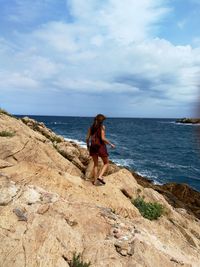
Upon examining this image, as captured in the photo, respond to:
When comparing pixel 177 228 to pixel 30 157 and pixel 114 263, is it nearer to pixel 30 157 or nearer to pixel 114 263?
pixel 114 263

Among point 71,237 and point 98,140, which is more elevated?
point 98,140

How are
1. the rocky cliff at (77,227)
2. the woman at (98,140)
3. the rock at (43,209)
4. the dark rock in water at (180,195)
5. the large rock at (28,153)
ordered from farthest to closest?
1. the dark rock in water at (180,195)
2. the large rock at (28,153)
3. the woman at (98,140)
4. the rock at (43,209)
5. the rocky cliff at (77,227)

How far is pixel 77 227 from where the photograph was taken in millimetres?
7688

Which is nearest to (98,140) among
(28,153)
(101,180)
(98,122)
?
(98,122)

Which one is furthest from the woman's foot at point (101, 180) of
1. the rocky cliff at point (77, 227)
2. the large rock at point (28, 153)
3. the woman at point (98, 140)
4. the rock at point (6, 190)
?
the rock at point (6, 190)

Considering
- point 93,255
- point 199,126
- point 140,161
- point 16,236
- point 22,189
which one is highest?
point 199,126

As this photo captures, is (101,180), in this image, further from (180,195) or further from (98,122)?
(180,195)

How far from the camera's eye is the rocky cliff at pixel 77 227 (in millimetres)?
6719

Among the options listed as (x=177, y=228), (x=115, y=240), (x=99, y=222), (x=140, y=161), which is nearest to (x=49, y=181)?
(x=99, y=222)

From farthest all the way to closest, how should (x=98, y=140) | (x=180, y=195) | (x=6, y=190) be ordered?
1. (x=180, y=195)
2. (x=98, y=140)
3. (x=6, y=190)

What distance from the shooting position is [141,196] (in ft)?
38.0

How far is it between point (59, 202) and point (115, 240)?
1.71 m

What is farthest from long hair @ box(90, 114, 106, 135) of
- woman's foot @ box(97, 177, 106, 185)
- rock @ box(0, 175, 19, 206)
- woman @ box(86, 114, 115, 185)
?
rock @ box(0, 175, 19, 206)

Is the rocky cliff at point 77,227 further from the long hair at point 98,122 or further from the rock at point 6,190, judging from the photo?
the long hair at point 98,122
